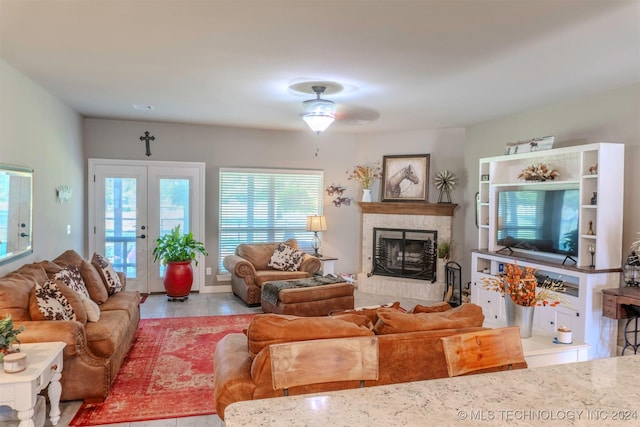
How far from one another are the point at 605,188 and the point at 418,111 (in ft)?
7.48

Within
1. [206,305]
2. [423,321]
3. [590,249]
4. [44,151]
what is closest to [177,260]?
[206,305]

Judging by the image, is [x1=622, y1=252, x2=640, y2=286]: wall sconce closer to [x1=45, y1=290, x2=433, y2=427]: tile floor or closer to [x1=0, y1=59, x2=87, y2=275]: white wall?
[x1=45, y1=290, x2=433, y2=427]: tile floor

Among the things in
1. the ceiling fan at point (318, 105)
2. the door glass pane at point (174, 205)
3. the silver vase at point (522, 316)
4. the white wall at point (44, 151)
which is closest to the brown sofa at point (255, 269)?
the door glass pane at point (174, 205)

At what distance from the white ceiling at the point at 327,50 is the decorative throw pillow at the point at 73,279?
5.86ft

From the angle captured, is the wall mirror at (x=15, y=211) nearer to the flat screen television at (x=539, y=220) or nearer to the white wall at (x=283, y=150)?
the white wall at (x=283, y=150)

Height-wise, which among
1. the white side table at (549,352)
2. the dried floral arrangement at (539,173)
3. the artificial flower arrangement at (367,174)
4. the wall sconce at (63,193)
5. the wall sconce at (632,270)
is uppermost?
the artificial flower arrangement at (367,174)

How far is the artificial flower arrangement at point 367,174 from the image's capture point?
23.5 feet

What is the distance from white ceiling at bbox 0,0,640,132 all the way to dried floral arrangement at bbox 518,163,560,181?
2.48 feet

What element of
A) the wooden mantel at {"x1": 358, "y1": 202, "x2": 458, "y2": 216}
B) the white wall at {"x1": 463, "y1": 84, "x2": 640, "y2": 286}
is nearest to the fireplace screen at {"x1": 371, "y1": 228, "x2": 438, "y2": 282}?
the wooden mantel at {"x1": 358, "y1": 202, "x2": 458, "y2": 216}

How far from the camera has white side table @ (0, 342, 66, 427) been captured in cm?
225

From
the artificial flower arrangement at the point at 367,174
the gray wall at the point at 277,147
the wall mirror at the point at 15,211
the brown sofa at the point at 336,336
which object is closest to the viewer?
the brown sofa at the point at 336,336

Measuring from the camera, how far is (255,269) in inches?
244

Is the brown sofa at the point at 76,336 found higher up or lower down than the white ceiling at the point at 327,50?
lower down

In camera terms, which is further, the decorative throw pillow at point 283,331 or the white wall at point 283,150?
the white wall at point 283,150
